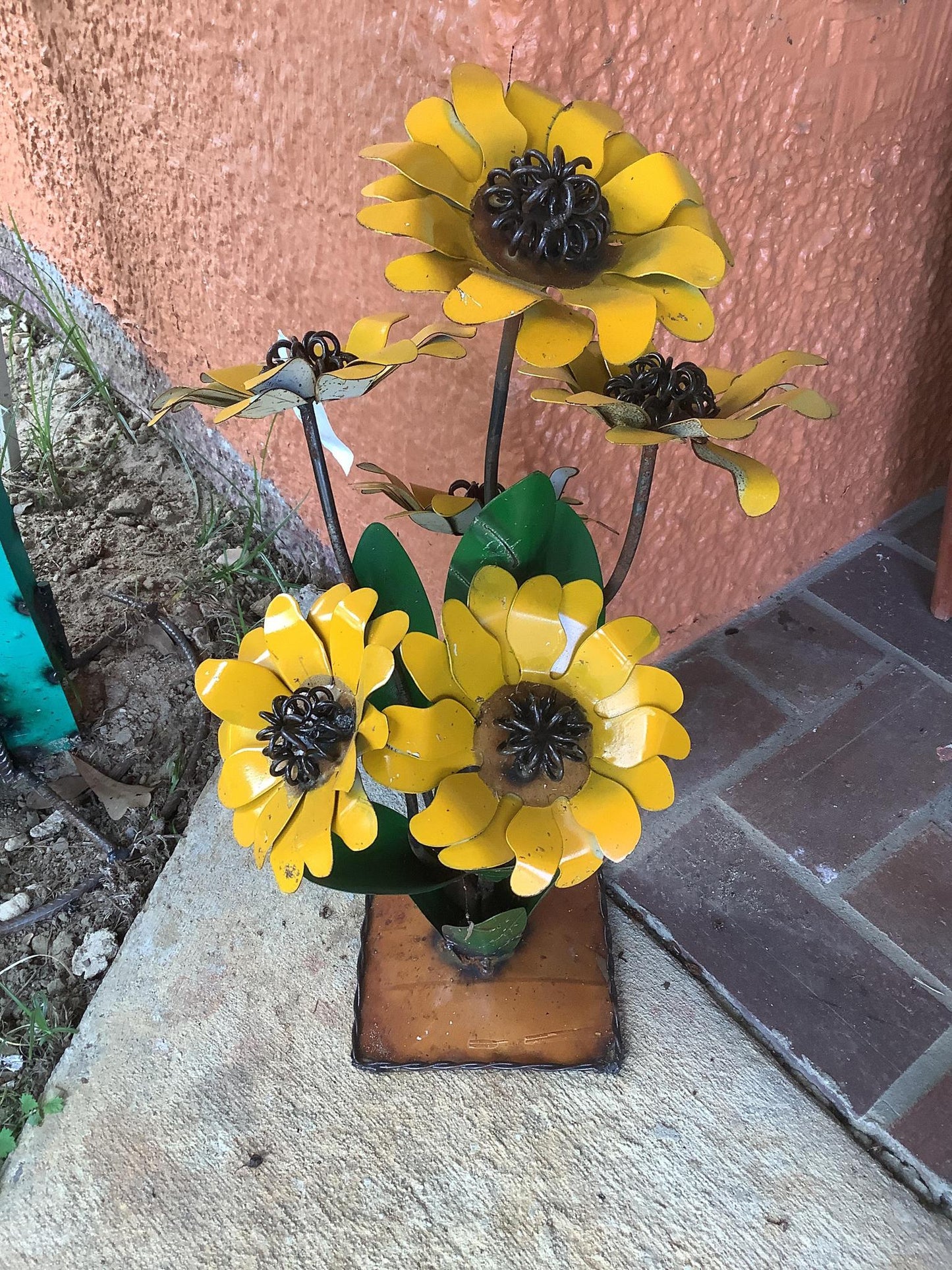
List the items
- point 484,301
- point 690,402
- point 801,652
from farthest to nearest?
point 801,652, point 690,402, point 484,301

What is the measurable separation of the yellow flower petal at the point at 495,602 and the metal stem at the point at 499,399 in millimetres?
85

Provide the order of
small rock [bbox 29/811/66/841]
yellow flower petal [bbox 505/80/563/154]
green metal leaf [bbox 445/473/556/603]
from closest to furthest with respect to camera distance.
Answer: yellow flower petal [bbox 505/80/563/154], green metal leaf [bbox 445/473/556/603], small rock [bbox 29/811/66/841]

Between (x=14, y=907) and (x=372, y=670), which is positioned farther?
(x=14, y=907)

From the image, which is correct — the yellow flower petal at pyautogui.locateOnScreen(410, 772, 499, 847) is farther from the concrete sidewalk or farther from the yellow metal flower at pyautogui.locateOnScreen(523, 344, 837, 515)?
the concrete sidewalk

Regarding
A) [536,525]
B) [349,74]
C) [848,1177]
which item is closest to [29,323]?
[349,74]

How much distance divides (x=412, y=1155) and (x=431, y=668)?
1.95 feet

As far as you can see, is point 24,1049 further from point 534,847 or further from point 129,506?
point 129,506

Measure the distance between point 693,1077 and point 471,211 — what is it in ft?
2.99

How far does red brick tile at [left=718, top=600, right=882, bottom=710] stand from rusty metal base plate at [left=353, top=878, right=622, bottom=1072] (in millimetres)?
516

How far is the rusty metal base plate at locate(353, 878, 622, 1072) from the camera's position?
3.26 ft

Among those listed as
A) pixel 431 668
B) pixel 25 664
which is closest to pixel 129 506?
pixel 25 664

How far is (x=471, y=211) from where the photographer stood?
0.56 meters

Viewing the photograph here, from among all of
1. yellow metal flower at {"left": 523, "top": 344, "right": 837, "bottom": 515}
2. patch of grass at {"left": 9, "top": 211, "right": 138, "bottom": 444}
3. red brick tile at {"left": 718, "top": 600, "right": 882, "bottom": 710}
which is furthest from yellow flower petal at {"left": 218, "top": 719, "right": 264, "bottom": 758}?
patch of grass at {"left": 9, "top": 211, "right": 138, "bottom": 444}

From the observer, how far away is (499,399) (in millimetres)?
689
